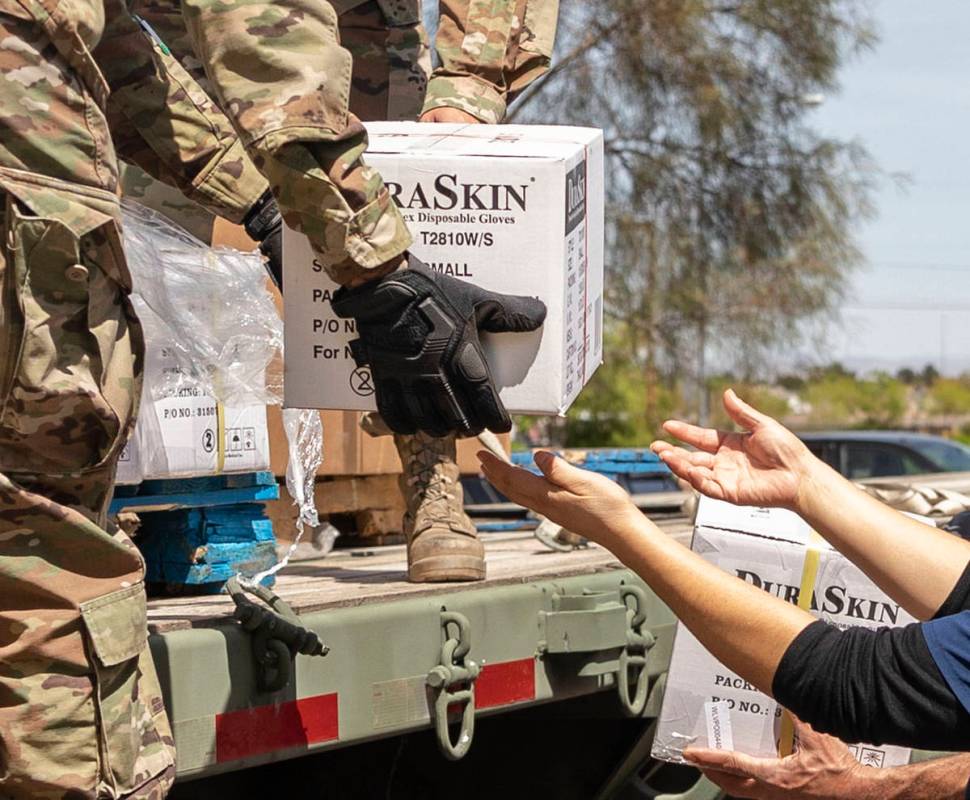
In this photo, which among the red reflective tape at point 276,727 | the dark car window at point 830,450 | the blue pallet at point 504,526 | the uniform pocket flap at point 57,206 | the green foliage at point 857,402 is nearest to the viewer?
the uniform pocket flap at point 57,206

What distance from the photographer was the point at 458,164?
2428 mm

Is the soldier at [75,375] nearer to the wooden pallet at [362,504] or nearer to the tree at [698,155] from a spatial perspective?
the wooden pallet at [362,504]

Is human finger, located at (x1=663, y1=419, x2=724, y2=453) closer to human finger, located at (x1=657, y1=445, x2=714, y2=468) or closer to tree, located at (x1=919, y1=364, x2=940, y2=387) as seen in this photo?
human finger, located at (x1=657, y1=445, x2=714, y2=468)

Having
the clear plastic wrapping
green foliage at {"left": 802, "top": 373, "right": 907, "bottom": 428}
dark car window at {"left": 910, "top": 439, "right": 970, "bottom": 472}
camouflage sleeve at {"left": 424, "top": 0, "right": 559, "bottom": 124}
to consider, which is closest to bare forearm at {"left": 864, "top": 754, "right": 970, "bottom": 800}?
the clear plastic wrapping

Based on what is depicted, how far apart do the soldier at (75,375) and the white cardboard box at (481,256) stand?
0.26 m

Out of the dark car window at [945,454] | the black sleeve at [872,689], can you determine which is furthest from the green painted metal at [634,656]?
the dark car window at [945,454]

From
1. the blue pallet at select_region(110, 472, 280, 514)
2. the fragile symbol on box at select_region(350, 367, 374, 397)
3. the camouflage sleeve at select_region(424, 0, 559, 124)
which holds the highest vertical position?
the camouflage sleeve at select_region(424, 0, 559, 124)

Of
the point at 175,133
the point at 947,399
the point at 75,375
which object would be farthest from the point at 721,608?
the point at 947,399

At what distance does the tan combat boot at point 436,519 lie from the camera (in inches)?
121

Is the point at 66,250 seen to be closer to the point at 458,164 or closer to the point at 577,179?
the point at 458,164

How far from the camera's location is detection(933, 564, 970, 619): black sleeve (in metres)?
2.39

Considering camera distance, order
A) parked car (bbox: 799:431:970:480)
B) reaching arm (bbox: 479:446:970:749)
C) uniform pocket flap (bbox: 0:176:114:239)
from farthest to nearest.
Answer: parked car (bbox: 799:431:970:480)
reaching arm (bbox: 479:446:970:749)
uniform pocket flap (bbox: 0:176:114:239)

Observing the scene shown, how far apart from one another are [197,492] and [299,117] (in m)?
0.92

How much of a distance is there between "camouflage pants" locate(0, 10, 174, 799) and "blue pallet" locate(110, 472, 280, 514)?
0.75 metres
